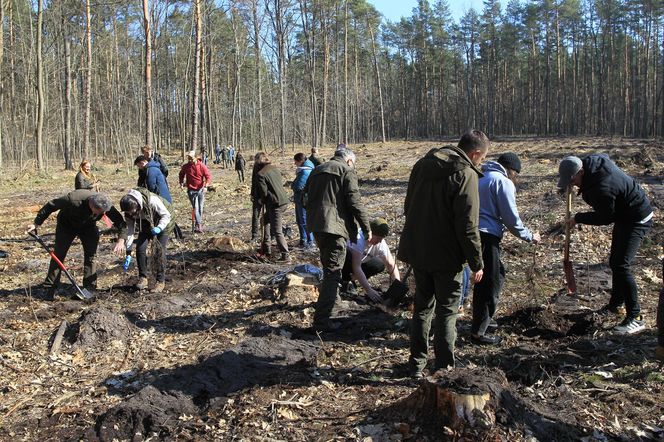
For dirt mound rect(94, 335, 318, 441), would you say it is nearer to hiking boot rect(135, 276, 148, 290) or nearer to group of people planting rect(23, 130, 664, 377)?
group of people planting rect(23, 130, 664, 377)

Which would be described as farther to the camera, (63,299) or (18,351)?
(63,299)

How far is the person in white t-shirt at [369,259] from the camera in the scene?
5.97 metres

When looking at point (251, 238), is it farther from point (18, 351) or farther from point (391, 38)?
point (391, 38)

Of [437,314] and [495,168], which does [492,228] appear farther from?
[437,314]

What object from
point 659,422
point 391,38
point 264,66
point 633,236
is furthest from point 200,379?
point 391,38

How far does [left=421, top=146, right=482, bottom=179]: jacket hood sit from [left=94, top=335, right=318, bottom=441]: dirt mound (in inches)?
81.0

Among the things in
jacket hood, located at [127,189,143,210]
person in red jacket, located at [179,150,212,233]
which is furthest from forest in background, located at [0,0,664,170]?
jacket hood, located at [127,189,143,210]

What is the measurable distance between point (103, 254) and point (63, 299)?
2.78 m

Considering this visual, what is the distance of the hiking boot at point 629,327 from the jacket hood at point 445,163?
7.71 feet

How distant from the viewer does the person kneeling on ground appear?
6.70 meters

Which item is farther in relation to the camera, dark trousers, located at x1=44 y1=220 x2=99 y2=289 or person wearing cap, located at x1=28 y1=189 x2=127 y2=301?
dark trousers, located at x1=44 y1=220 x2=99 y2=289

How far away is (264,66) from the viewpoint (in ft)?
175

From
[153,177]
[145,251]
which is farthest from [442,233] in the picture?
[153,177]

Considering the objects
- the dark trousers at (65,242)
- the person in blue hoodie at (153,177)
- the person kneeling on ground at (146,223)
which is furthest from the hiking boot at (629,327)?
the person in blue hoodie at (153,177)
